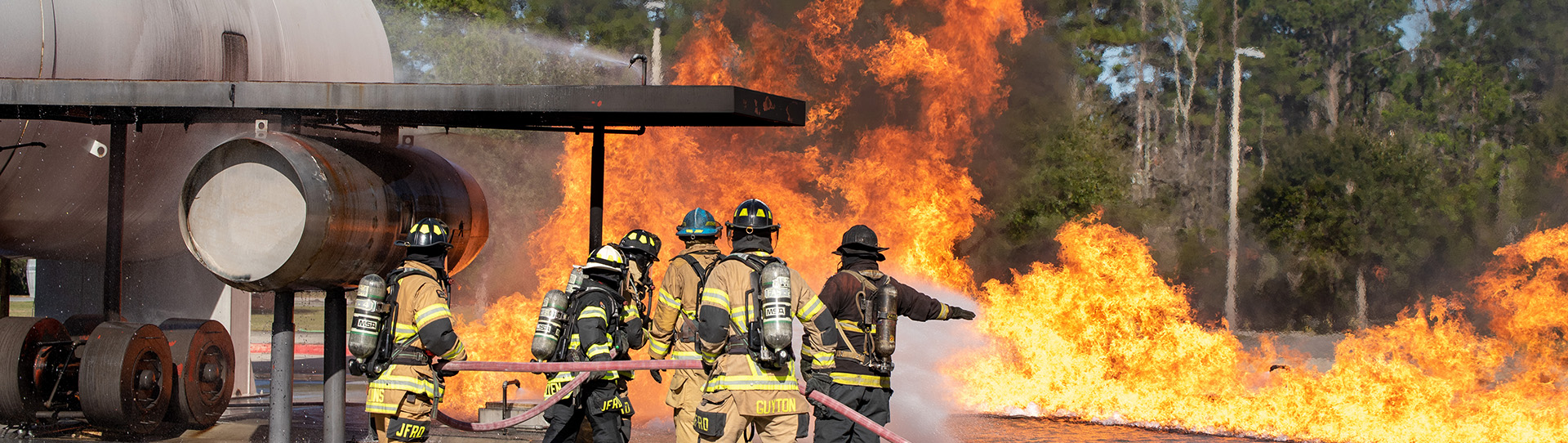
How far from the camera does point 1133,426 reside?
11.6 m

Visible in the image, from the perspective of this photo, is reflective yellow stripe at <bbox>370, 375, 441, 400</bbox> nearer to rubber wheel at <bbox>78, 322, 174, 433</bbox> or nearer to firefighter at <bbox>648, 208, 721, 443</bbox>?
firefighter at <bbox>648, 208, 721, 443</bbox>

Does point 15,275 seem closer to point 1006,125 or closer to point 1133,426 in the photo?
point 1006,125

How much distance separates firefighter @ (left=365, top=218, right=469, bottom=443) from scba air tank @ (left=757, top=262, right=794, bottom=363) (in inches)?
72.2

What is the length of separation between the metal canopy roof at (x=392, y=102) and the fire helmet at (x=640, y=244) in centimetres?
76

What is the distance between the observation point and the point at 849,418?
25.5ft

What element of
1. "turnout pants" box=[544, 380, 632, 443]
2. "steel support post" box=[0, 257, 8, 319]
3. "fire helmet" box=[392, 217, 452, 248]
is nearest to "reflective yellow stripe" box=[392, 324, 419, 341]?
"fire helmet" box=[392, 217, 452, 248]

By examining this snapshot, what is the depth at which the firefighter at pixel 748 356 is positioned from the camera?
6.84 meters

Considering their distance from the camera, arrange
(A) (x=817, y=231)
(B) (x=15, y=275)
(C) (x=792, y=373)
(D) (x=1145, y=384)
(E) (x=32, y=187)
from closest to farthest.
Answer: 1. (C) (x=792, y=373)
2. (E) (x=32, y=187)
3. (D) (x=1145, y=384)
4. (A) (x=817, y=231)
5. (B) (x=15, y=275)

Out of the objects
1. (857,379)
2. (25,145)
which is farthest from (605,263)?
(25,145)

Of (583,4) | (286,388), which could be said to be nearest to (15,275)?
(583,4)

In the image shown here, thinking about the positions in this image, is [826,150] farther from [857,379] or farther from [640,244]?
[857,379]

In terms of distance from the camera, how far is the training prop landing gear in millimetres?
9258

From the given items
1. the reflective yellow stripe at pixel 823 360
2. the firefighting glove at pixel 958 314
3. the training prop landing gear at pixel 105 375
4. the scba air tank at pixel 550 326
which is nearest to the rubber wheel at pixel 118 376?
the training prop landing gear at pixel 105 375

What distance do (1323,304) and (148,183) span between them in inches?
1013
